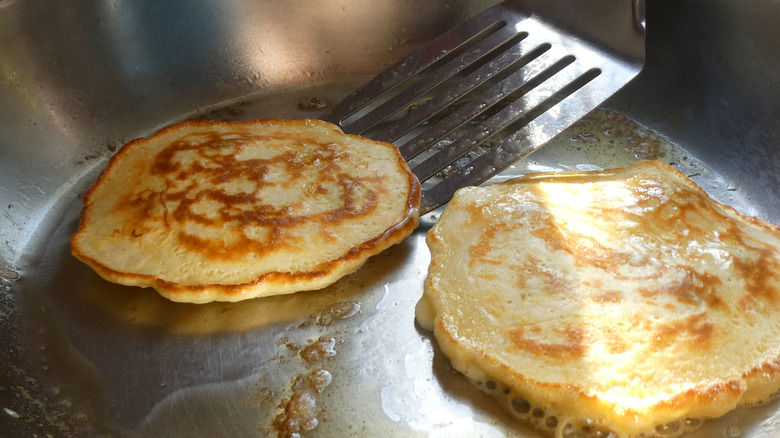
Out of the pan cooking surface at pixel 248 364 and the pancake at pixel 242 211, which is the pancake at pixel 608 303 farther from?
the pancake at pixel 242 211

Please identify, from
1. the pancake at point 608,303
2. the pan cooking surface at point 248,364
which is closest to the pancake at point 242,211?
the pan cooking surface at point 248,364

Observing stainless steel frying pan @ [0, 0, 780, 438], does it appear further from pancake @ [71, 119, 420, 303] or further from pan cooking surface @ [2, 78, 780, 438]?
pancake @ [71, 119, 420, 303]

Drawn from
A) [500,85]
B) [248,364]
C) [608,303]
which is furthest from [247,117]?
[608,303]

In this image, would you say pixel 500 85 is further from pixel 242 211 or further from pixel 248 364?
pixel 248 364

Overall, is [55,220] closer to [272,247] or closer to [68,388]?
[68,388]

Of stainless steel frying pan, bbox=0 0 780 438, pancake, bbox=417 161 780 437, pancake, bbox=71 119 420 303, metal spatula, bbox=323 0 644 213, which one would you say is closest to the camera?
pancake, bbox=417 161 780 437

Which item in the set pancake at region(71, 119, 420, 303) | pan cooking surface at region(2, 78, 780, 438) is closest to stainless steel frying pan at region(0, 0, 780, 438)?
pan cooking surface at region(2, 78, 780, 438)

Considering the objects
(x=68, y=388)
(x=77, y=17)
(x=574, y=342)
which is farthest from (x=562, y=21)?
(x=68, y=388)
